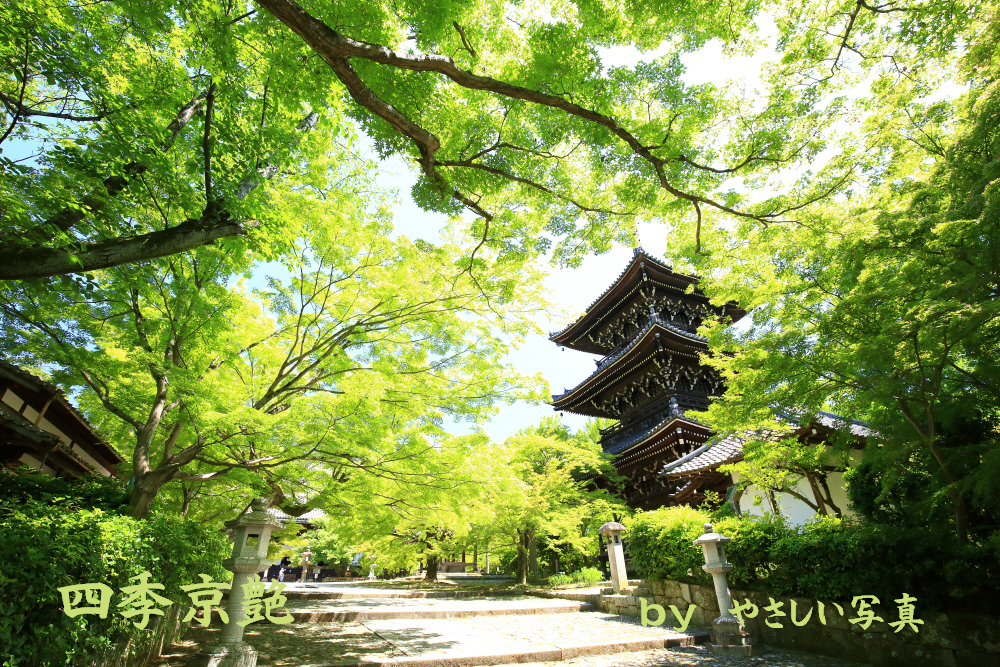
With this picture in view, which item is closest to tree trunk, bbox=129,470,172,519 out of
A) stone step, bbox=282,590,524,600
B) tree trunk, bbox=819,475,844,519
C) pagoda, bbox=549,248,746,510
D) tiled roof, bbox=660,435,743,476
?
stone step, bbox=282,590,524,600

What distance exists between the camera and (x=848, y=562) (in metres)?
5.80

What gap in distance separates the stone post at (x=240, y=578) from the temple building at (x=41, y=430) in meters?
2.93

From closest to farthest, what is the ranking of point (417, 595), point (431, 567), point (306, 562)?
1. point (417, 595)
2. point (431, 567)
3. point (306, 562)

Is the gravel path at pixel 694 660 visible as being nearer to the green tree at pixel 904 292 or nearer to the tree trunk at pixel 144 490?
the green tree at pixel 904 292

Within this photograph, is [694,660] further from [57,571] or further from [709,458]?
[709,458]

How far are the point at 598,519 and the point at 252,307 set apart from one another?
43.5 feet

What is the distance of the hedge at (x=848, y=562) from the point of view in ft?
16.4

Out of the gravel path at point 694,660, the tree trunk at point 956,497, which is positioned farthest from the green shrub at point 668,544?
the tree trunk at point 956,497

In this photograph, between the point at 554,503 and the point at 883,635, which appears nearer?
the point at 883,635

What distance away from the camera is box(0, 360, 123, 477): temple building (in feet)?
18.5

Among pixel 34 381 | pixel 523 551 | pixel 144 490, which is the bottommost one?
pixel 523 551

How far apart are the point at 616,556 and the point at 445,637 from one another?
18.1ft

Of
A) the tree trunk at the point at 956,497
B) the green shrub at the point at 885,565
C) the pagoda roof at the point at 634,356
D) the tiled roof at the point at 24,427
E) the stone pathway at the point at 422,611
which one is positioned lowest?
the stone pathway at the point at 422,611

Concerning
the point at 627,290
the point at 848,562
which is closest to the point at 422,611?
the point at 848,562
